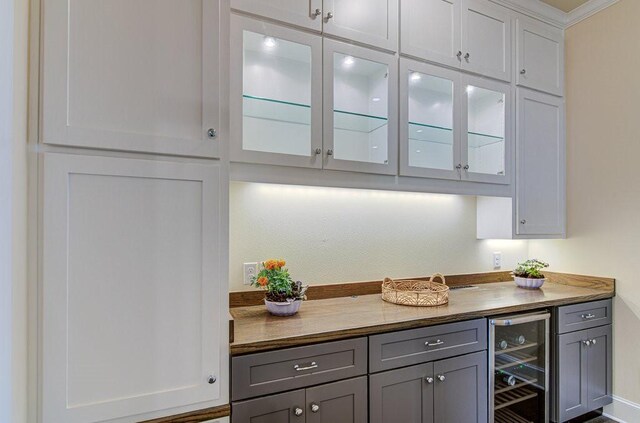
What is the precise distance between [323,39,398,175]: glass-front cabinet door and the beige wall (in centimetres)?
157

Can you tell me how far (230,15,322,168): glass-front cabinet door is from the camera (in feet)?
5.05

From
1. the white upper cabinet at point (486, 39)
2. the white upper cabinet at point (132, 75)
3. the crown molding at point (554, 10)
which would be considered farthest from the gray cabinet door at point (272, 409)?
the crown molding at point (554, 10)

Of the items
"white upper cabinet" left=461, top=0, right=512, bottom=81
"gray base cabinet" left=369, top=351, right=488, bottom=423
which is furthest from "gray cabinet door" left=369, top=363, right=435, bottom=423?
"white upper cabinet" left=461, top=0, right=512, bottom=81

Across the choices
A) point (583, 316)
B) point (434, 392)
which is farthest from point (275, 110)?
point (583, 316)

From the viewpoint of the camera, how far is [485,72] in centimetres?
221

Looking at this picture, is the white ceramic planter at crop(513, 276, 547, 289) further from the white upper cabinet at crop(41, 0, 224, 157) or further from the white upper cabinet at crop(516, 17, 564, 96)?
the white upper cabinet at crop(41, 0, 224, 157)

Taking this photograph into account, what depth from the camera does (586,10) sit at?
7.98 feet

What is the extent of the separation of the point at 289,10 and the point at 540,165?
6.59 feet

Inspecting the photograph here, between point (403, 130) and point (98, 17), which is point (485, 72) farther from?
point (98, 17)

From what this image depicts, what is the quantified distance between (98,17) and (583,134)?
9.64ft

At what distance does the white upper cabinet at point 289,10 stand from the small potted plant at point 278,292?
1.18m

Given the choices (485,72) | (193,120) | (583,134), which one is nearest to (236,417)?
(193,120)

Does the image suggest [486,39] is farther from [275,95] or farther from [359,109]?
[275,95]

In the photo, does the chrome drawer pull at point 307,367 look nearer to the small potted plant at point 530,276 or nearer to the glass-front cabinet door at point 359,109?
the glass-front cabinet door at point 359,109
